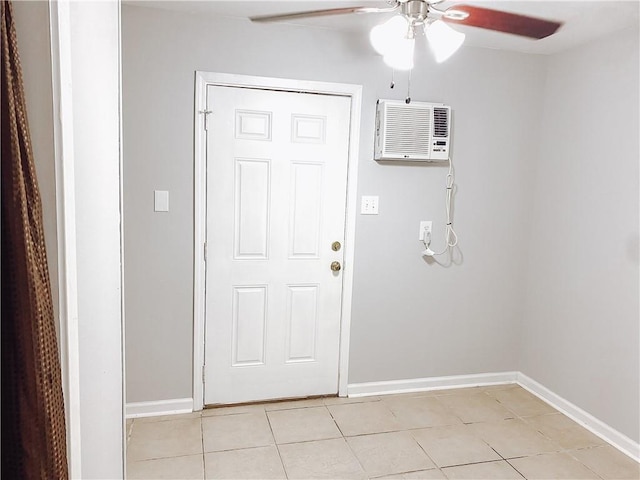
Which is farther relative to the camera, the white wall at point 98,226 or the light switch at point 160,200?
the light switch at point 160,200

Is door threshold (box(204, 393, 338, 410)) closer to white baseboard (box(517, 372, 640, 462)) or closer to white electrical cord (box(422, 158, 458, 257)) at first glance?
white electrical cord (box(422, 158, 458, 257))

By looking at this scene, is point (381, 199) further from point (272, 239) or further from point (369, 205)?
point (272, 239)

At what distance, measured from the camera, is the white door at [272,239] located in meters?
2.68

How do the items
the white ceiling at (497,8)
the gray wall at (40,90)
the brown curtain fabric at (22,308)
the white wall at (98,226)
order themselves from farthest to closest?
the white ceiling at (497,8), the white wall at (98,226), the gray wall at (40,90), the brown curtain fabric at (22,308)

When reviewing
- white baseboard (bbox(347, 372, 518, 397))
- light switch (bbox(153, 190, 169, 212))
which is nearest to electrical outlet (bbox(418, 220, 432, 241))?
white baseboard (bbox(347, 372, 518, 397))

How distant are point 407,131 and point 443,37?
45.1 inches

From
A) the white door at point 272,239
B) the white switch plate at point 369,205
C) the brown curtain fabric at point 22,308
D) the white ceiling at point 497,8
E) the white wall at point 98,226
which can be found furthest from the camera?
the white switch plate at point 369,205

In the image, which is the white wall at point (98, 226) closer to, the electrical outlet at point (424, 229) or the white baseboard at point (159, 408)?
the white baseboard at point (159, 408)

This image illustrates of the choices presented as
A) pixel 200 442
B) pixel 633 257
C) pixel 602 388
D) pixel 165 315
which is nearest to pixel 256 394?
pixel 200 442

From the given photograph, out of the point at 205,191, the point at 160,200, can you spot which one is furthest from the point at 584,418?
the point at 160,200

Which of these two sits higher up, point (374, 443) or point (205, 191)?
point (205, 191)

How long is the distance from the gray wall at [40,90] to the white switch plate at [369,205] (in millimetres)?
2137

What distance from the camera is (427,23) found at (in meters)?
1.71

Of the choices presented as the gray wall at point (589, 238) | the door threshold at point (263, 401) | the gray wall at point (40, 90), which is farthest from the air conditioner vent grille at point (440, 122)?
the gray wall at point (40, 90)
